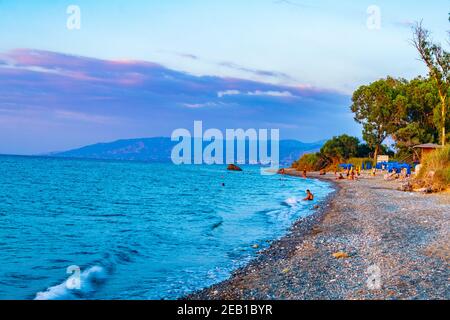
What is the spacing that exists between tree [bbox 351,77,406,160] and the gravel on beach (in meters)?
54.2

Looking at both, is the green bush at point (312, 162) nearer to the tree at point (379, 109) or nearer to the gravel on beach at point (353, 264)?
the tree at point (379, 109)

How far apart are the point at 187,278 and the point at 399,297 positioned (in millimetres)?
5153

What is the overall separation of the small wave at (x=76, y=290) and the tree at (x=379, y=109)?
63.3 m

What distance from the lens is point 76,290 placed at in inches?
402

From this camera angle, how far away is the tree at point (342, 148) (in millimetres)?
81625

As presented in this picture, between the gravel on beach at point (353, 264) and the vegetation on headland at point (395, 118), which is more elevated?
the vegetation on headland at point (395, 118)

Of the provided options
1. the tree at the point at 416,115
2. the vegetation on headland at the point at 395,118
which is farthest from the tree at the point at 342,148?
the tree at the point at 416,115

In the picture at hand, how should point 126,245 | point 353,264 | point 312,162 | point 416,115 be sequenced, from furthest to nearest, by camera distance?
point 312,162 → point 416,115 → point 126,245 → point 353,264

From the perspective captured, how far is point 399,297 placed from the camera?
7.81 m

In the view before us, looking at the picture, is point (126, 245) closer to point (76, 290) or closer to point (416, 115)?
point (76, 290)

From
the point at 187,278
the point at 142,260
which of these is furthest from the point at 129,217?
the point at 187,278

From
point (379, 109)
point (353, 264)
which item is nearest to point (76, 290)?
point (353, 264)

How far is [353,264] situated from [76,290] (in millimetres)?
6272
